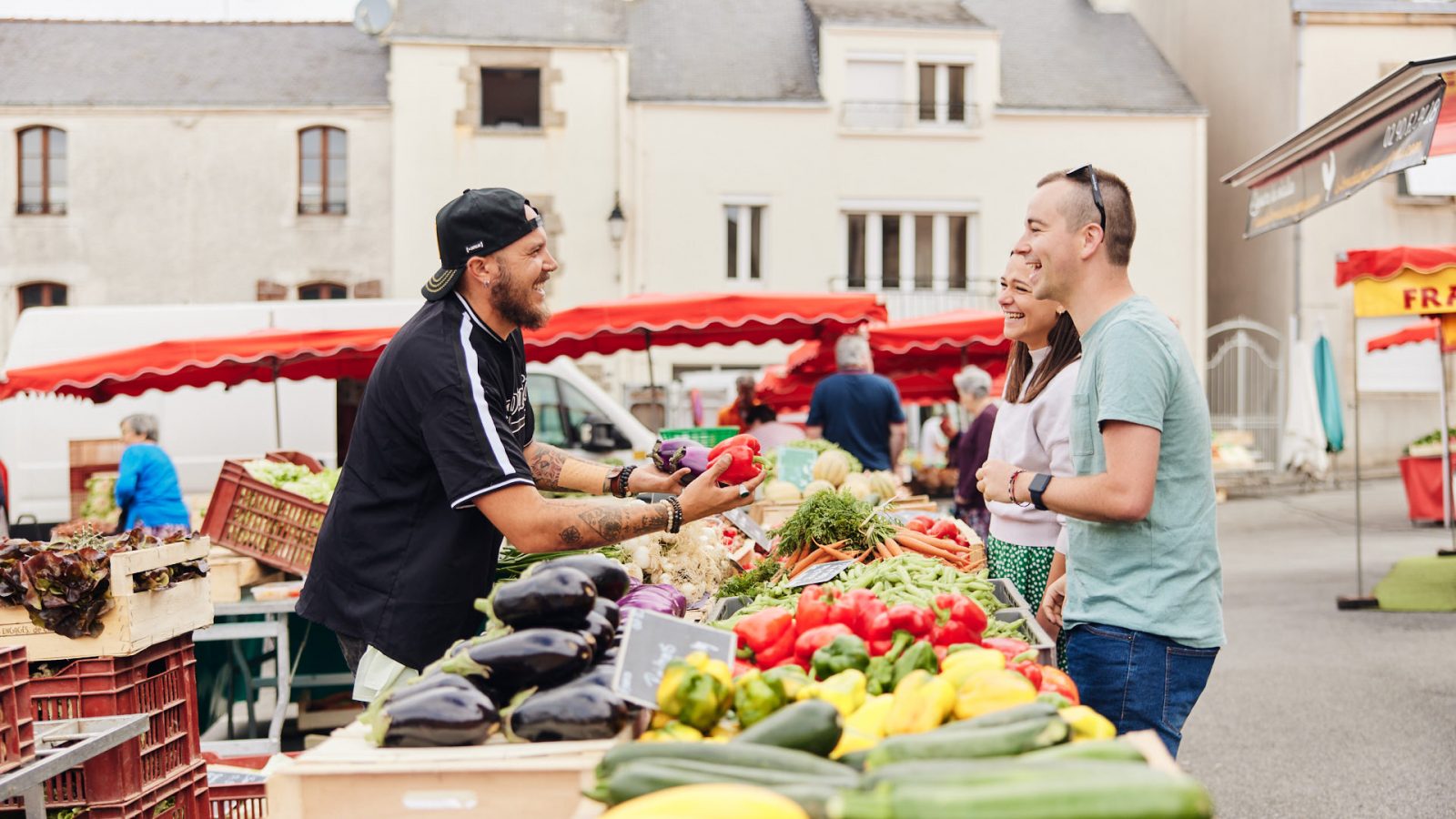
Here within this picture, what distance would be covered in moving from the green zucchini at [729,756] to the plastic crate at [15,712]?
2.09 metres

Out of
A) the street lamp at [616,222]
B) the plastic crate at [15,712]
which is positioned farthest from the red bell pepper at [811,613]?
the street lamp at [616,222]

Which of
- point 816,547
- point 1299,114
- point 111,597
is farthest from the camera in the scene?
point 1299,114

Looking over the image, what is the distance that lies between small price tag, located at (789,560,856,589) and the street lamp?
1869 cm

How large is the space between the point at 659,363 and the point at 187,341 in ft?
46.6

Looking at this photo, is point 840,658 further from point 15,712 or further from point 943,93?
point 943,93

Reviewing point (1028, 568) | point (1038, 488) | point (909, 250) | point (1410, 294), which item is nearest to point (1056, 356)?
point (1028, 568)

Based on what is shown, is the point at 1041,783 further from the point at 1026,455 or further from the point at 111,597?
the point at 111,597

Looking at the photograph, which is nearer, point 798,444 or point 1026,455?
point 1026,455

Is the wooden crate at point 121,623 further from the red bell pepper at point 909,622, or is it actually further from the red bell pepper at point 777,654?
the red bell pepper at point 909,622

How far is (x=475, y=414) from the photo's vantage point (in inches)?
118

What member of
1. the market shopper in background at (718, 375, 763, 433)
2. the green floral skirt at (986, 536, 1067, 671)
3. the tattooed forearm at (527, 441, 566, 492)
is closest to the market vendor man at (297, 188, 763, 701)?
the tattooed forearm at (527, 441, 566, 492)

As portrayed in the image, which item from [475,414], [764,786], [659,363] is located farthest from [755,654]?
[659,363]

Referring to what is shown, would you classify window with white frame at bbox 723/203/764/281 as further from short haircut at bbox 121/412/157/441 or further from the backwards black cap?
the backwards black cap

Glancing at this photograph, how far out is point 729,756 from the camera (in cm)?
206
